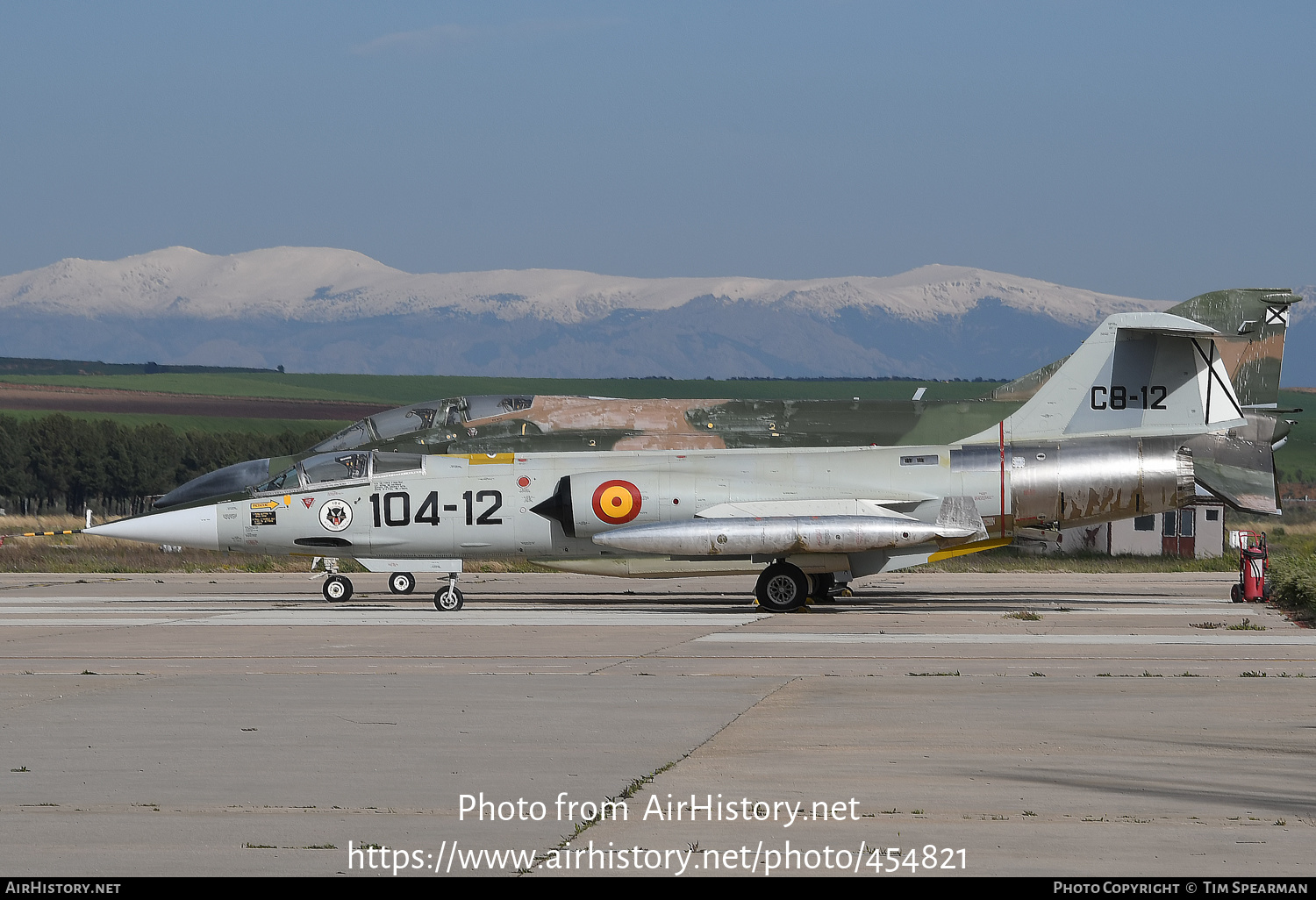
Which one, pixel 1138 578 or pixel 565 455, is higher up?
pixel 565 455

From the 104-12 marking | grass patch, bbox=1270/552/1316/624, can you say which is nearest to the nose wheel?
the 104-12 marking

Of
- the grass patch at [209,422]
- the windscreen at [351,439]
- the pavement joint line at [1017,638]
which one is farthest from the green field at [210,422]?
the pavement joint line at [1017,638]

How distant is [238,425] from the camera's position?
13388cm

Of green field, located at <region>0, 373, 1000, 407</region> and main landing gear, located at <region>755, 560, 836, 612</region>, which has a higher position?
green field, located at <region>0, 373, 1000, 407</region>

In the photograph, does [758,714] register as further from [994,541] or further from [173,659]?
[994,541]

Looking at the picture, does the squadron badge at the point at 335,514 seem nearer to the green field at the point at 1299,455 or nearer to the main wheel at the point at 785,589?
the main wheel at the point at 785,589

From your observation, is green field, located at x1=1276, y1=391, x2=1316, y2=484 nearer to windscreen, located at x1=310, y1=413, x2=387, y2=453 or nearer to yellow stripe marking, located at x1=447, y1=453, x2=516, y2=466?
yellow stripe marking, located at x1=447, y1=453, x2=516, y2=466

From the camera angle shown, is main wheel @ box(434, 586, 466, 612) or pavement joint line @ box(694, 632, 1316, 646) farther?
main wheel @ box(434, 586, 466, 612)

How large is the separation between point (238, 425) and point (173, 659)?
124148 millimetres

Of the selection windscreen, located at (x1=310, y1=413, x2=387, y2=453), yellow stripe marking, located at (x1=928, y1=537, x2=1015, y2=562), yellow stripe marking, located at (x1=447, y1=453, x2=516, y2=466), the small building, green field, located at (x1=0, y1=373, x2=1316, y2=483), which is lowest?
the small building

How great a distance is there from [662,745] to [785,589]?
513 inches

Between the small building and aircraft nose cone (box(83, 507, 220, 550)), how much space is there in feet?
97.2

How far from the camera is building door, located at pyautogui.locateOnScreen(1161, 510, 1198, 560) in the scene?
145 feet
